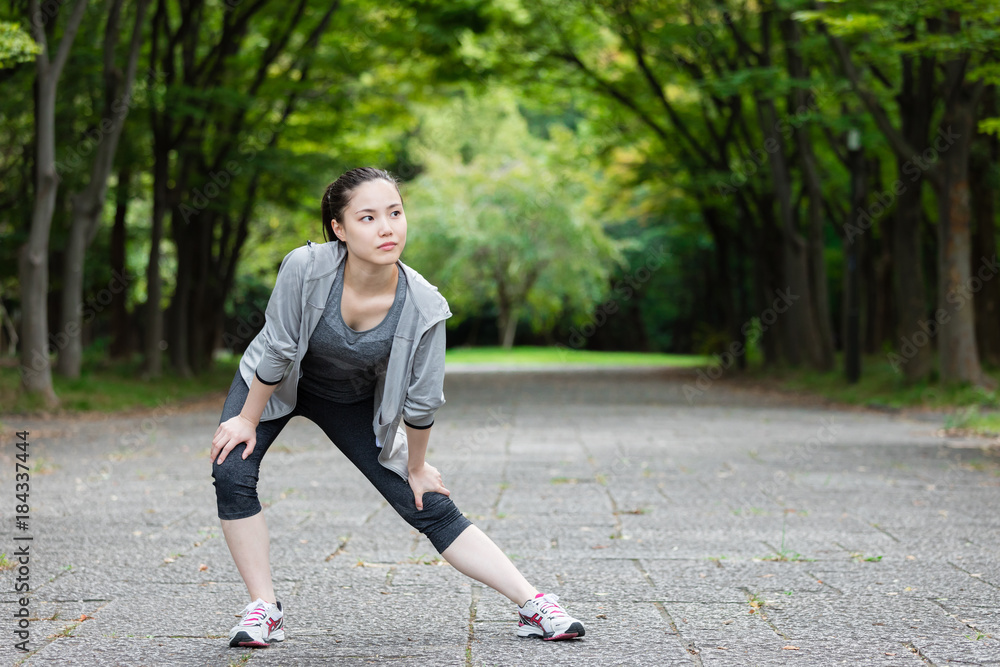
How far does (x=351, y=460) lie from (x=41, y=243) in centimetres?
1111

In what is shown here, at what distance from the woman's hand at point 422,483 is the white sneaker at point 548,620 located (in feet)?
1.57

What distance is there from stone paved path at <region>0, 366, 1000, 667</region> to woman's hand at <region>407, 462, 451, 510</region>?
50 cm

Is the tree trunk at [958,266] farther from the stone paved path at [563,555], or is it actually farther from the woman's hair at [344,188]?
the woman's hair at [344,188]

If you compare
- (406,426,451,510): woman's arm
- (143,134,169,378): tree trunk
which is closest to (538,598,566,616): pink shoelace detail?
(406,426,451,510): woman's arm

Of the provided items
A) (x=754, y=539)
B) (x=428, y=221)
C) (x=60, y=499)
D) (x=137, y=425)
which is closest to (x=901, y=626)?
(x=754, y=539)

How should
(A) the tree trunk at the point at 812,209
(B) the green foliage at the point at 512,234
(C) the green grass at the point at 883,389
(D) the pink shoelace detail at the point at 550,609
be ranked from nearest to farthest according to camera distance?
(D) the pink shoelace detail at the point at 550,609
(C) the green grass at the point at 883,389
(A) the tree trunk at the point at 812,209
(B) the green foliage at the point at 512,234

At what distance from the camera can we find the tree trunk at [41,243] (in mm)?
12836

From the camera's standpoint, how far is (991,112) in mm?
17062

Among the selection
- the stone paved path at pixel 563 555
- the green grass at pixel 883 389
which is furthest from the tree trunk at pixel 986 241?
the stone paved path at pixel 563 555

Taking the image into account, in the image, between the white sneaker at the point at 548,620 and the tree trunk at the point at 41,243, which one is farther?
the tree trunk at the point at 41,243

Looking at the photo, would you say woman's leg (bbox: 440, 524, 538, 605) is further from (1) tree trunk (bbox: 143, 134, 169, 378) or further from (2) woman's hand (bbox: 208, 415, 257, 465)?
(1) tree trunk (bbox: 143, 134, 169, 378)

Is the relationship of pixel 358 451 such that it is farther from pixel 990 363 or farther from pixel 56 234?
pixel 56 234

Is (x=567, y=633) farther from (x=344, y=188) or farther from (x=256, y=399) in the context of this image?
(x=344, y=188)

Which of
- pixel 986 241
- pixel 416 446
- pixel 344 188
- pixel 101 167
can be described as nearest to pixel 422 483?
pixel 416 446
